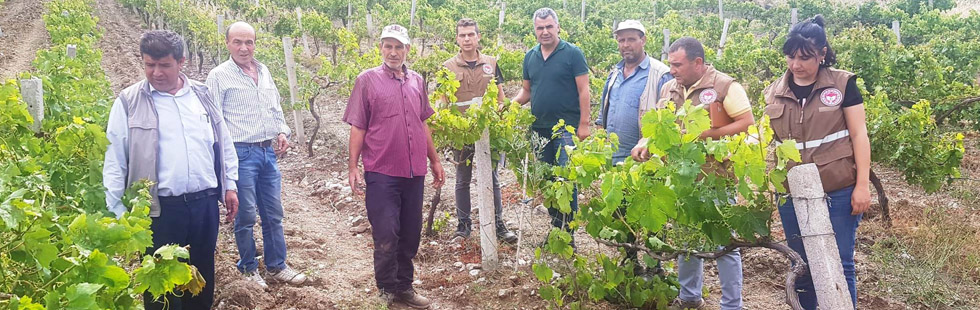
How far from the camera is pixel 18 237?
188 centimetres

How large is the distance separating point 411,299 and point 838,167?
2.43 meters

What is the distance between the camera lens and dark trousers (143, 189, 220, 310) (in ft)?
10.5

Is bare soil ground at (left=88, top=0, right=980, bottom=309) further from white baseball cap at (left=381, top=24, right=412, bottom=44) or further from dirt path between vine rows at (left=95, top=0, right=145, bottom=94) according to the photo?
dirt path between vine rows at (left=95, top=0, right=145, bottom=94)

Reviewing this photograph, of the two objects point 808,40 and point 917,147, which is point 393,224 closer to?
point 808,40

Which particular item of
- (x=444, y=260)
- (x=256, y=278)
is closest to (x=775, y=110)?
(x=444, y=260)

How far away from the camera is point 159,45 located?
3.02 m

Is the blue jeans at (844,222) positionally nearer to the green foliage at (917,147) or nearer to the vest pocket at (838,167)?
the vest pocket at (838,167)

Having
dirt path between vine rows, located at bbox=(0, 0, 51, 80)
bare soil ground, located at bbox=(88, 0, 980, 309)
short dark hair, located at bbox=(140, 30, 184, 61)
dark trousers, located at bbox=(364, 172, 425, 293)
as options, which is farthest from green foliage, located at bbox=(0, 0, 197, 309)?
dirt path between vine rows, located at bbox=(0, 0, 51, 80)

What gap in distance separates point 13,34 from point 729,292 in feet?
70.7

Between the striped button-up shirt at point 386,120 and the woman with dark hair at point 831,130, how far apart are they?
1.98 meters

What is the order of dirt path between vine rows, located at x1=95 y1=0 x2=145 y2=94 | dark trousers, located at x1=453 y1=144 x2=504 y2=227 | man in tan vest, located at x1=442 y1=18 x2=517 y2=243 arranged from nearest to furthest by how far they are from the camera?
1. man in tan vest, located at x1=442 y1=18 x2=517 y2=243
2. dark trousers, located at x1=453 y1=144 x2=504 y2=227
3. dirt path between vine rows, located at x1=95 y1=0 x2=145 y2=94

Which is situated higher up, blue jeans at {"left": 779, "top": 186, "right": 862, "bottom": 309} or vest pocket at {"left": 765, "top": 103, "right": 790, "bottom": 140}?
vest pocket at {"left": 765, "top": 103, "right": 790, "bottom": 140}

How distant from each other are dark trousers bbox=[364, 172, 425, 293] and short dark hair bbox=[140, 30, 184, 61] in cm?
126

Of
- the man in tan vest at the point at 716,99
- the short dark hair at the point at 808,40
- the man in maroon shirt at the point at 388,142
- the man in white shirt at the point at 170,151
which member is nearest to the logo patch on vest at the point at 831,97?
the short dark hair at the point at 808,40
